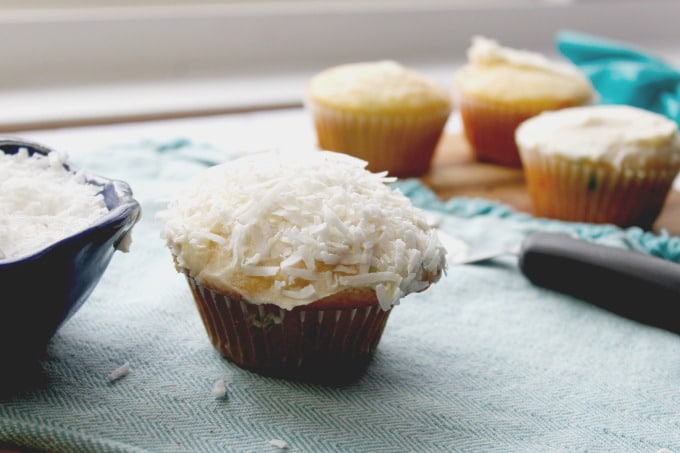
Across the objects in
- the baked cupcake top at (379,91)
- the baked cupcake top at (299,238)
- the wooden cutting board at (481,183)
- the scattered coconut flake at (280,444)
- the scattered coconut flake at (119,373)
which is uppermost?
the baked cupcake top at (299,238)

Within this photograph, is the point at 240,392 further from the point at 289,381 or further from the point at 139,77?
the point at 139,77

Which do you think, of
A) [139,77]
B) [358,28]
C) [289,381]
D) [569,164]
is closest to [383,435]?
[289,381]

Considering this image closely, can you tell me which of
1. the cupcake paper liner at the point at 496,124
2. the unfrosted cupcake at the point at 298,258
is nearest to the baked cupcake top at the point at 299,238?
the unfrosted cupcake at the point at 298,258

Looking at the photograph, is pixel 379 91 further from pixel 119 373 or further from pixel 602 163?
pixel 119 373

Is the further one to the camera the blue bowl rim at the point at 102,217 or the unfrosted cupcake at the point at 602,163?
the unfrosted cupcake at the point at 602,163

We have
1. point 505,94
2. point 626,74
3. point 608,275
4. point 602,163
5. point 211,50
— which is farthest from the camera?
point 211,50

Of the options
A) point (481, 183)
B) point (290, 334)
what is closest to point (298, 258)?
point (290, 334)

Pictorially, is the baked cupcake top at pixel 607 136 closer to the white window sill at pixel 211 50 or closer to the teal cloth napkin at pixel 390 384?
the teal cloth napkin at pixel 390 384
